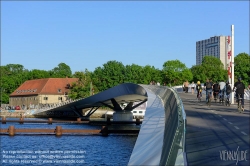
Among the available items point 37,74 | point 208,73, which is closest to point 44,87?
point 37,74

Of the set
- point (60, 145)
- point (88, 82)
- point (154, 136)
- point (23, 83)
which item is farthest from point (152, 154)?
point (23, 83)

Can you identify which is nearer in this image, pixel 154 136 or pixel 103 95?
pixel 154 136

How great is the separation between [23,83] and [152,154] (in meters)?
137

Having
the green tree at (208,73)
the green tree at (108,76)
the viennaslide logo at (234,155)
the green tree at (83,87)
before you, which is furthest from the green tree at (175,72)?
the viennaslide logo at (234,155)

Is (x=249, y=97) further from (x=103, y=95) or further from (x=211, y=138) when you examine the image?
(x=211, y=138)

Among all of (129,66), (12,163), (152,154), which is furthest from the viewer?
(129,66)

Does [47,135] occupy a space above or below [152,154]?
below

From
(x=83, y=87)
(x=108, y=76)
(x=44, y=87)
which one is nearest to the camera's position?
(x=83, y=87)

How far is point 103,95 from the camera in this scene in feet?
179

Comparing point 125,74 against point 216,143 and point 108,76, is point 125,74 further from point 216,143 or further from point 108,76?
point 216,143

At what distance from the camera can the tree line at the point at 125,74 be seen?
110625 millimetres

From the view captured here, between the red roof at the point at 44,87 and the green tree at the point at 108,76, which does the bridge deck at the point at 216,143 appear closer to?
the green tree at the point at 108,76

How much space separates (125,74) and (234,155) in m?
104

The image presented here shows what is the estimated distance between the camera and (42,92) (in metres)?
126
